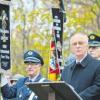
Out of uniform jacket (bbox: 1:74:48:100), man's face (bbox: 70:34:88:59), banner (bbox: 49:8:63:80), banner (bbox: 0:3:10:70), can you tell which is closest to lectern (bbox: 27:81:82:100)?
man's face (bbox: 70:34:88:59)

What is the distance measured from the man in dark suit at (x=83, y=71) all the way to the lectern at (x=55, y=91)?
1083 millimetres

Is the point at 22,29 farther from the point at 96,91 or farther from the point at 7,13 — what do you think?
the point at 96,91

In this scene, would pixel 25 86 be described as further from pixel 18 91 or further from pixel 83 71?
pixel 83 71

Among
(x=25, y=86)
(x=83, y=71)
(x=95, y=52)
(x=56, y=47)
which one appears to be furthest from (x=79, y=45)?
(x=56, y=47)

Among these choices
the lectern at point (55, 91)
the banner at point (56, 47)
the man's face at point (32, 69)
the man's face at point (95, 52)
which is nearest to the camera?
the lectern at point (55, 91)

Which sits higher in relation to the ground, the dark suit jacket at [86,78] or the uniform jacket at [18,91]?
the dark suit jacket at [86,78]

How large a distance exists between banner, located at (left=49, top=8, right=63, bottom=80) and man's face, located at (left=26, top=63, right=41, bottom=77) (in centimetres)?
303

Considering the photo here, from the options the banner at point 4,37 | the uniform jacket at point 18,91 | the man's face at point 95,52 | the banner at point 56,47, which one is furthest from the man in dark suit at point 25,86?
the banner at point 56,47

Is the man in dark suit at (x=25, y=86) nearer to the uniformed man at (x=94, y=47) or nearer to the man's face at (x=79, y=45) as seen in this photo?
the man's face at (x=79, y=45)

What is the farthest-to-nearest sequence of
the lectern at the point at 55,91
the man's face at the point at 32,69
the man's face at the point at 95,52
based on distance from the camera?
the man's face at the point at 95,52
the man's face at the point at 32,69
the lectern at the point at 55,91

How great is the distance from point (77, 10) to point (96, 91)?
18372 mm

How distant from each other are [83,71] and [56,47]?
11.9 ft

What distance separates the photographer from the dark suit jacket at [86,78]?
8.55 m

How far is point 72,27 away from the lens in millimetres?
27125
